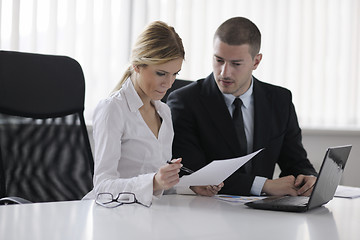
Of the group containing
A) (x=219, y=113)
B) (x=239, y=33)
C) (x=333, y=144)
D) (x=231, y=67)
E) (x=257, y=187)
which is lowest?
(x=333, y=144)

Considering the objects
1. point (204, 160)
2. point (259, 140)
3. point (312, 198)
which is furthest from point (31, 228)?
point (259, 140)

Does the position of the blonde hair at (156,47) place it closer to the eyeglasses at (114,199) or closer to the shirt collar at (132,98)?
the shirt collar at (132,98)

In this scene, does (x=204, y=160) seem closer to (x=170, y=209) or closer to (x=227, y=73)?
(x=227, y=73)

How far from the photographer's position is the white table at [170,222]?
1.13 meters

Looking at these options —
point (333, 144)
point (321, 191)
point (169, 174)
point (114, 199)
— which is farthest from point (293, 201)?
point (333, 144)

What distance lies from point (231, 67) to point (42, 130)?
2.58 ft

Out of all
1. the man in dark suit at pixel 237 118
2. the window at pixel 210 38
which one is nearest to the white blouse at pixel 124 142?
the man in dark suit at pixel 237 118

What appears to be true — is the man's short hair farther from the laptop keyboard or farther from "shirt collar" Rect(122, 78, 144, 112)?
the laptop keyboard

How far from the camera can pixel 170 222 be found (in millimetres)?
1269

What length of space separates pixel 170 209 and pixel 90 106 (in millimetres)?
1925

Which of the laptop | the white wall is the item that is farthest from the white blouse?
the white wall

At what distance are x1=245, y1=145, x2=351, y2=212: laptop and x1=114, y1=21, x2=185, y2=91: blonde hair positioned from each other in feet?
1.82

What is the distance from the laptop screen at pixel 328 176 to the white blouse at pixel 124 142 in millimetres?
461

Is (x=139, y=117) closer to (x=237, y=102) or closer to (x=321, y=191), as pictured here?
(x=237, y=102)
